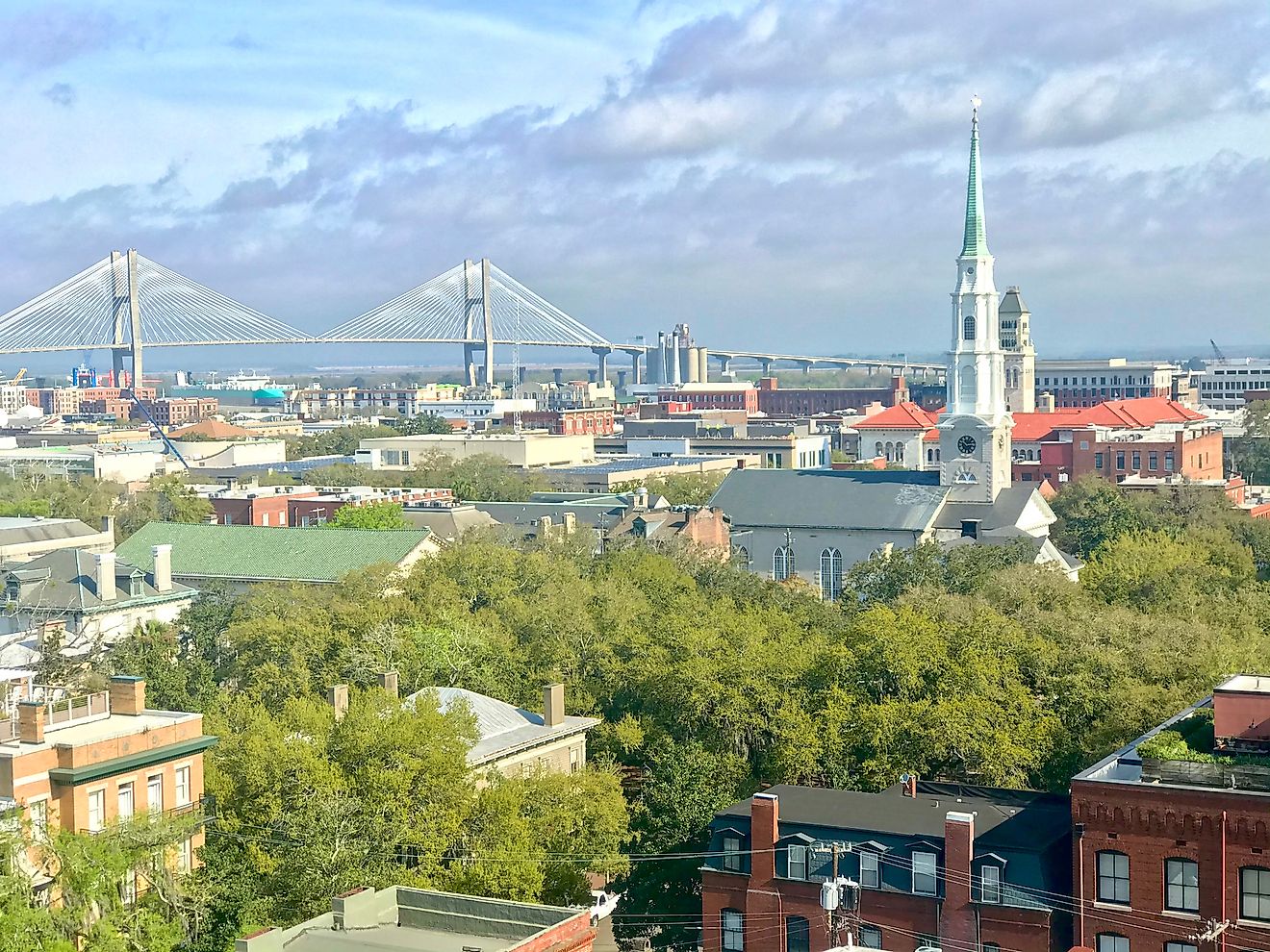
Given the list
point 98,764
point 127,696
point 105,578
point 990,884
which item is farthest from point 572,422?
point 990,884

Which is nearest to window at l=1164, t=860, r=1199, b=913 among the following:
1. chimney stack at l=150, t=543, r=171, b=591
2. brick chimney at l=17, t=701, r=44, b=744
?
brick chimney at l=17, t=701, r=44, b=744

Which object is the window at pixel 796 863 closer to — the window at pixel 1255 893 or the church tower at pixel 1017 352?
the window at pixel 1255 893

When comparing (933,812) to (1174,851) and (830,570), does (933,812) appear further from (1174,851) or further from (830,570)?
(830,570)

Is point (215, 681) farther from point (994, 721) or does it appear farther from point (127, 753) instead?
point (994, 721)

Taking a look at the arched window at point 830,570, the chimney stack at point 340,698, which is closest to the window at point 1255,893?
the chimney stack at point 340,698

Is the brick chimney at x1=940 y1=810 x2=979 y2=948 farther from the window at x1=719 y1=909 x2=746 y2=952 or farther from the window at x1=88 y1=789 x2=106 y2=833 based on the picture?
the window at x1=88 y1=789 x2=106 y2=833

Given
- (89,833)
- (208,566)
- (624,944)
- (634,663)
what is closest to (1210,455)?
(208,566)
